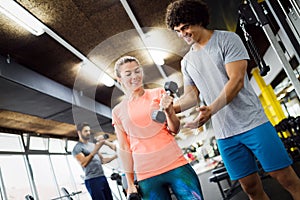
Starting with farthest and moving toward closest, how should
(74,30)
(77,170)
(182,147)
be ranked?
(77,170), (74,30), (182,147)

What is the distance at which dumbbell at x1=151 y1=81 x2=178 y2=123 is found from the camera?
111cm

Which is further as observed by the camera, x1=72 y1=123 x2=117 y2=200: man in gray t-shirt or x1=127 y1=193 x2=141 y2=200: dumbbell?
x1=72 y1=123 x2=117 y2=200: man in gray t-shirt

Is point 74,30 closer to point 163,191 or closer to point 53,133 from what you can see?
point 163,191

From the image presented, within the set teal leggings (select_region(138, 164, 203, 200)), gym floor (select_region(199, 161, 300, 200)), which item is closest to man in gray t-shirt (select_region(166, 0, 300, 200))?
teal leggings (select_region(138, 164, 203, 200))

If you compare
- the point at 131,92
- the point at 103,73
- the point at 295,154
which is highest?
the point at 103,73

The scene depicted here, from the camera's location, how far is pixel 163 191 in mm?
1342

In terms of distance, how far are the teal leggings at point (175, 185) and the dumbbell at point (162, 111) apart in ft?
0.99

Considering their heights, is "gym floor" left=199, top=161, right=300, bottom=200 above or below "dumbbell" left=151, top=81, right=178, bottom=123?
below

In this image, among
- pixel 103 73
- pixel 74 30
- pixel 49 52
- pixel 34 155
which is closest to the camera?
pixel 103 73

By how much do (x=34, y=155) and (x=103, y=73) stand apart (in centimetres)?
731

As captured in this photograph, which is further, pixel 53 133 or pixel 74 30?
pixel 53 133

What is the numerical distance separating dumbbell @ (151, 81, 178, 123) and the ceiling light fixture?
2.69m

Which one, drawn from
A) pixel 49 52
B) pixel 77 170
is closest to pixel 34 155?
pixel 77 170

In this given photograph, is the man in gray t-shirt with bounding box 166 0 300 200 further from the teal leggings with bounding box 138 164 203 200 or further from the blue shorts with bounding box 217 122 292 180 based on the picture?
the teal leggings with bounding box 138 164 203 200
